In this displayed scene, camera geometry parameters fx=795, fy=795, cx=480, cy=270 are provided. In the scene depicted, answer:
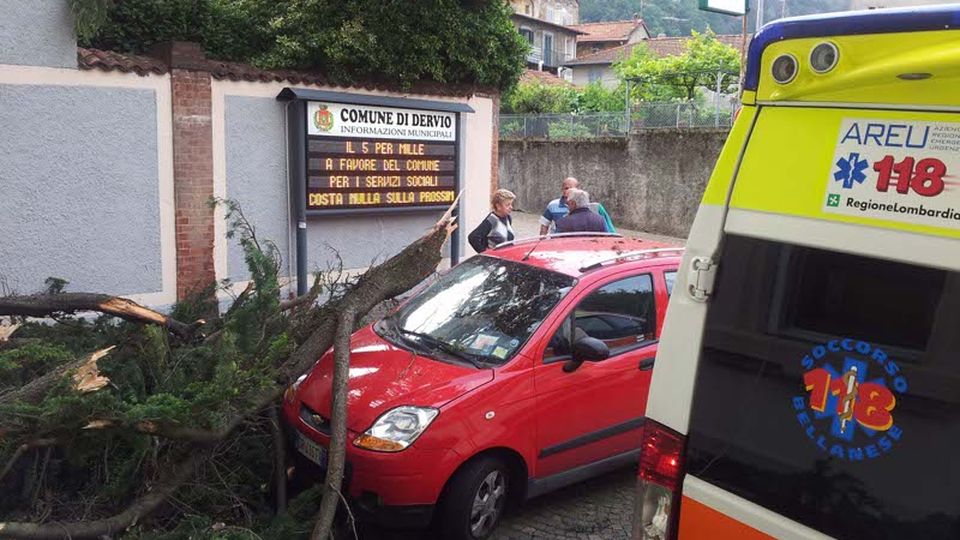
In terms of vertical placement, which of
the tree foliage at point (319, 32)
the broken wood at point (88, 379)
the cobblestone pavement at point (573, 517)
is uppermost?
the tree foliage at point (319, 32)

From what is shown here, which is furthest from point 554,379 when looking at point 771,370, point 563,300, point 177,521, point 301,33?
point 301,33

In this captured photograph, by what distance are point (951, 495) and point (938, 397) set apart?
233mm

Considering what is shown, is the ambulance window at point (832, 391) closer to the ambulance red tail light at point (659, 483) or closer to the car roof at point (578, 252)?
the ambulance red tail light at point (659, 483)

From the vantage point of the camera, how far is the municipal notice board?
927cm

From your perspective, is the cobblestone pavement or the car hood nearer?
the car hood

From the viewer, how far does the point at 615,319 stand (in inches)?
212

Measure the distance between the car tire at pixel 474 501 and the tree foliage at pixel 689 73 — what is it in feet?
61.8

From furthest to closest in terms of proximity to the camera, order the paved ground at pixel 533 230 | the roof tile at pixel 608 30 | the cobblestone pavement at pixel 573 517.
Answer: the roof tile at pixel 608 30 → the paved ground at pixel 533 230 → the cobblestone pavement at pixel 573 517

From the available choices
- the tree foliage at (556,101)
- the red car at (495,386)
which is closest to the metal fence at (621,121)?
the tree foliage at (556,101)

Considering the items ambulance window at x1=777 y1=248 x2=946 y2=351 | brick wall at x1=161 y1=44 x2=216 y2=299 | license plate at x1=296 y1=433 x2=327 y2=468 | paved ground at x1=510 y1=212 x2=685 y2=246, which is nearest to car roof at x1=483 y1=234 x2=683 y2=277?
license plate at x1=296 y1=433 x2=327 y2=468

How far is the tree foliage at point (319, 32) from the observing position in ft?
29.3

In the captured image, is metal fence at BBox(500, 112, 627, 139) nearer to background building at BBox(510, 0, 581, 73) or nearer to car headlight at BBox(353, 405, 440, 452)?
car headlight at BBox(353, 405, 440, 452)

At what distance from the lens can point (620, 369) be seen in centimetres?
523

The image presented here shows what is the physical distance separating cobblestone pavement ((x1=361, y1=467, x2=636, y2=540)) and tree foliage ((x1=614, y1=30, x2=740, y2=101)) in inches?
707
